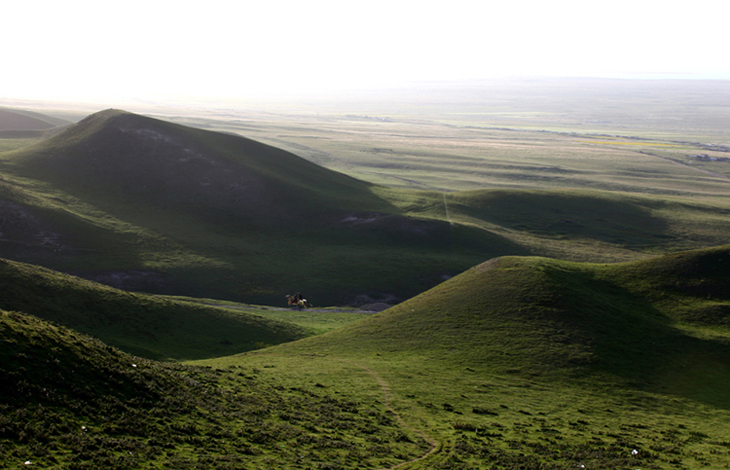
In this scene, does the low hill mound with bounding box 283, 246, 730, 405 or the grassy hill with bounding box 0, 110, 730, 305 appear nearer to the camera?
the low hill mound with bounding box 283, 246, 730, 405

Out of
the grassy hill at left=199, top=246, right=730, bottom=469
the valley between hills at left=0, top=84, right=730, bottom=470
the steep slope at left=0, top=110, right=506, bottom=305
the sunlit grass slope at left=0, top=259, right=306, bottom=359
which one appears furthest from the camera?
the steep slope at left=0, top=110, right=506, bottom=305

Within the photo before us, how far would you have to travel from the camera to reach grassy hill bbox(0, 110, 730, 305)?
257 feet

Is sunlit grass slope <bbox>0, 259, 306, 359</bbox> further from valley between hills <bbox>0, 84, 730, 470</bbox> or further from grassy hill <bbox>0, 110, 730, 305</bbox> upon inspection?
grassy hill <bbox>0, 110, 730, 305</bbox>

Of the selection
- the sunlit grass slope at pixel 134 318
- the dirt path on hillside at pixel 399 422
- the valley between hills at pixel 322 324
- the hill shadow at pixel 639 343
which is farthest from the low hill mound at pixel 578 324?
the sunlit grass slope at pixel 134 318

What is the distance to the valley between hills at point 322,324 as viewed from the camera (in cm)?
2419

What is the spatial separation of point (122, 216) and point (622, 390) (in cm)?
8432

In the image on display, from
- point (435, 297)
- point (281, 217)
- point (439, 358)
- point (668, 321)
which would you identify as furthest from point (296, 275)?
point (668, 321)

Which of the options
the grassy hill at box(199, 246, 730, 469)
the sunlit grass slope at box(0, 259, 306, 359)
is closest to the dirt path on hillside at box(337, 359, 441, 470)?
the grassy hill at box(199, 246, 730, 469)

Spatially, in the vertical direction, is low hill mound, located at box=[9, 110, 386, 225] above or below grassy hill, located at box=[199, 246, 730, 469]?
above

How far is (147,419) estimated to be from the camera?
23.5 m

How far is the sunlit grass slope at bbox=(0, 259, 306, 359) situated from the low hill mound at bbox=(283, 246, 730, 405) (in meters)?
8.29

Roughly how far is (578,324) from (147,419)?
35.9 metres

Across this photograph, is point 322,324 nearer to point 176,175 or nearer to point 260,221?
point 260,221

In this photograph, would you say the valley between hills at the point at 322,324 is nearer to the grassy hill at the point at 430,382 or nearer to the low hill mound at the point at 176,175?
the grassy hill at the point at 430,382
